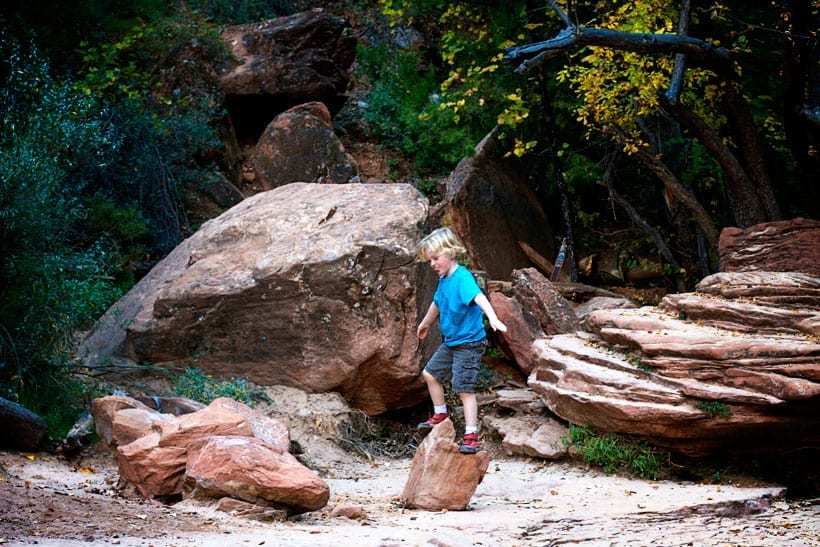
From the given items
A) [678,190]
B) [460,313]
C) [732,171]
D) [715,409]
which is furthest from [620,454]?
[678,190]

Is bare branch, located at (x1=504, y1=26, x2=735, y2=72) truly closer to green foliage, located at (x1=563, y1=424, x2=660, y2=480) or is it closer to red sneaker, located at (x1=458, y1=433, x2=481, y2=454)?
green foliage, located at (x1=563, y1=424, x2=660, y2=480)

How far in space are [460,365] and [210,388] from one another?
3.09 m

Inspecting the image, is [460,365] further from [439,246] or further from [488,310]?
[439,246]

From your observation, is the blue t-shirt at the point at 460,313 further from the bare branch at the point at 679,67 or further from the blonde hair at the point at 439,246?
the bare branch at the point at 679,67

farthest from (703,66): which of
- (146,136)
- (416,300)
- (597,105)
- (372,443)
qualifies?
(146,136)

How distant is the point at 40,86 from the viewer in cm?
974

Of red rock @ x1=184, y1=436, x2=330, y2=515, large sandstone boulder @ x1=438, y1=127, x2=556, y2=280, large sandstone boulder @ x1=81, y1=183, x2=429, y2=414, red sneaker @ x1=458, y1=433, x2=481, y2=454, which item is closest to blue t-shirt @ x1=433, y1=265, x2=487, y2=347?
red sneaker @ x1=458, y1=433, x2=481, y2=454

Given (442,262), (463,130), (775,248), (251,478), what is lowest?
(251,478)

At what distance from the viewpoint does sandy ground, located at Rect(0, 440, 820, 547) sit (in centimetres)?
461

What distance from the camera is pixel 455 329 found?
6.34 metres

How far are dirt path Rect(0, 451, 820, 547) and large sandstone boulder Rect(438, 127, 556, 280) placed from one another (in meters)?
6.05

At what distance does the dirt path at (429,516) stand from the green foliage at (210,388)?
1.42 meters

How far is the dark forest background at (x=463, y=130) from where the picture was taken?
307 inches

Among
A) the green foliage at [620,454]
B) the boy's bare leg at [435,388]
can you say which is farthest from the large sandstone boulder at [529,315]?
the boy's bare leg at [435,388]
